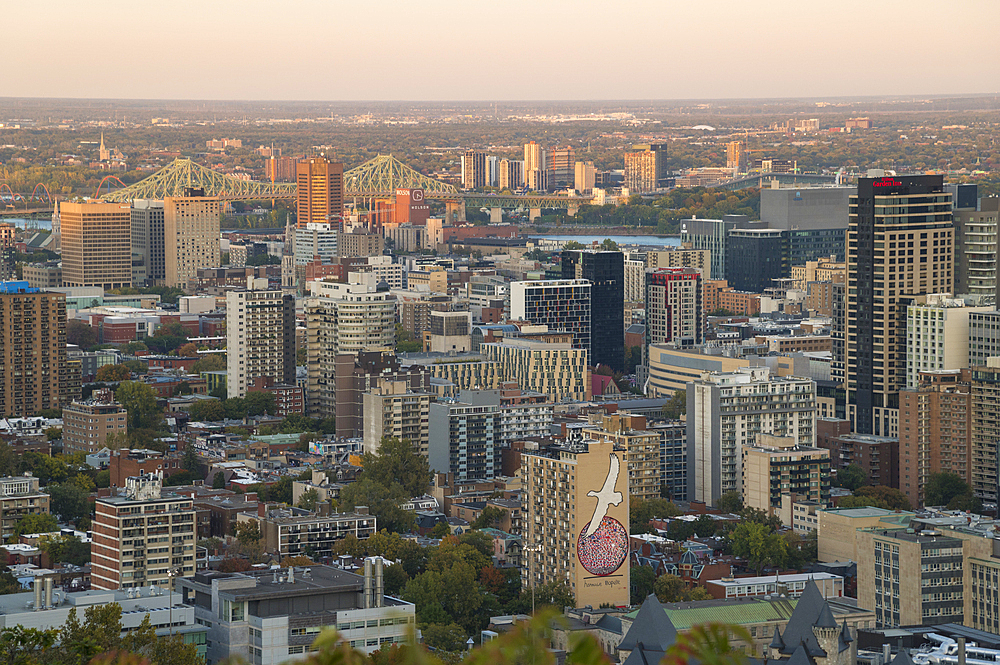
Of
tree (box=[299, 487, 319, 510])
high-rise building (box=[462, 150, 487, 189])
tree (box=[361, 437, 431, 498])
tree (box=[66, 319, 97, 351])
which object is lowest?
tree (box=[299, 487, 319, 510])

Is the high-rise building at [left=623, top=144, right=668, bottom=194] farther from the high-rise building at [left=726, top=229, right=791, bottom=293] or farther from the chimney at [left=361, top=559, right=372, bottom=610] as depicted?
the chimney at [left=361, top=559, right=372, bottom=610]

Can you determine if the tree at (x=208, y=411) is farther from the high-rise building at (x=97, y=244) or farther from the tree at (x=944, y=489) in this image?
the high-rise building at (x=97, y=244)

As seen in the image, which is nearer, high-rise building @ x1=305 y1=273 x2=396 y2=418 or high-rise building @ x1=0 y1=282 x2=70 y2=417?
high-rise building @ x1=0 y1=282 x2=70 y2=417

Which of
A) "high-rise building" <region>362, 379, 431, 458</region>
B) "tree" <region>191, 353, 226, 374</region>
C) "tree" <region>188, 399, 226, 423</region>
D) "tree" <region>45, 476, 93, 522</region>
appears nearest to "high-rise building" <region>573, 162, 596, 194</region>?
"tree" <region>191, 353, 226, 374</region>

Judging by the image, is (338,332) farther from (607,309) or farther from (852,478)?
(852,478)

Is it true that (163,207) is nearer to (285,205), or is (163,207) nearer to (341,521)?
(285,205)

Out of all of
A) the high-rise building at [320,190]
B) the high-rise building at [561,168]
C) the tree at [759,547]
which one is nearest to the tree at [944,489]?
the tree at [759,547]

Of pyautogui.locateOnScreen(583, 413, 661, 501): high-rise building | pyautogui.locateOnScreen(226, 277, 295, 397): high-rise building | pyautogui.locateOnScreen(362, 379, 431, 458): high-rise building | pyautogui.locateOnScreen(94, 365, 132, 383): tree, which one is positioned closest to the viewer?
pyautogui.locateOnScreen(583, 413, 661, 501): high-rise building
